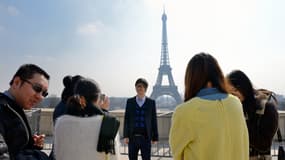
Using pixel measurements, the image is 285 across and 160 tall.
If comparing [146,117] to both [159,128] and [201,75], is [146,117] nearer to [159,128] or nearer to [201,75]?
[201,75]

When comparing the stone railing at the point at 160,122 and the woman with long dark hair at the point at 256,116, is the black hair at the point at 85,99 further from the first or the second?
the stone railing at the point at 160,122

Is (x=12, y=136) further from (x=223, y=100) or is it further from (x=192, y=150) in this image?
(x=223, y=100)

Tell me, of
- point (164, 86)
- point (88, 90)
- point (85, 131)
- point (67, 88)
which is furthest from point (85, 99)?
point (164, 86)

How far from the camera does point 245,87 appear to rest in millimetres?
2664

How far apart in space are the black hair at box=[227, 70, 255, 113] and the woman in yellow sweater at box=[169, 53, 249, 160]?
732 mm

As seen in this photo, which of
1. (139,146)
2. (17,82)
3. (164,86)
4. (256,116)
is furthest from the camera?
(164,86)

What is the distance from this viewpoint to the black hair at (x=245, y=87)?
8.70ft

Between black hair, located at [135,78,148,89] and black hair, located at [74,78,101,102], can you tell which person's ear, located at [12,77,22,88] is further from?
black hair, located at [135,78,148,89]

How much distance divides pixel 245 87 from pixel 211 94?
2.84ft

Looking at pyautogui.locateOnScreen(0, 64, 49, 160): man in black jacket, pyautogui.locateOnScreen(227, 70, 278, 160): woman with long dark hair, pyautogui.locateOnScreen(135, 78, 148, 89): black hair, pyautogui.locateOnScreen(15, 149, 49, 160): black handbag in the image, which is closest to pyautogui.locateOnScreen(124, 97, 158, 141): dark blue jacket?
pyautogui.locateOnScreen(135, 78, 148, 89): black hair

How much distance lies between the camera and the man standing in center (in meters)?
4.45

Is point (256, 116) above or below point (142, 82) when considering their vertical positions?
below

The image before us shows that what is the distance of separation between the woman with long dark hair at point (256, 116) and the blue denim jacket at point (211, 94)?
2.31ft

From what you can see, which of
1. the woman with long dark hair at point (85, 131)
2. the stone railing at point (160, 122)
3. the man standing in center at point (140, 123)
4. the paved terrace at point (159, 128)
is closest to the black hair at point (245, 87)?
the woman with long dark hair at point (85, 131)
